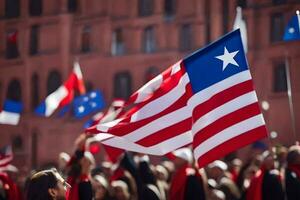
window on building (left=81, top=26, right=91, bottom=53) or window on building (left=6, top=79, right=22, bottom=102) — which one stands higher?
window on building (left=81, top=26, right=91, bottom=53)

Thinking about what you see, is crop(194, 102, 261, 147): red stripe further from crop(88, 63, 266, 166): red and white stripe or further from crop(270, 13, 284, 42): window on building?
crop(270, 13, 284, 42): window on building

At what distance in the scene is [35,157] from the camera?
1938cm

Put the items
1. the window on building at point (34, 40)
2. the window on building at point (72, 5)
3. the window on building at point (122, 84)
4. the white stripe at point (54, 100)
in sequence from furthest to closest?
the window on building at point (34, 40)
the window on building at point (72, 5)
the window on building at point (122, 84)
the white stripe at point (54, 100)

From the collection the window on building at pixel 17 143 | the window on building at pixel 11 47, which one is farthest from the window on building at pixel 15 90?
the window on building at pixel 17 143

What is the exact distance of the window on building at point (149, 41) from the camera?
779 inches

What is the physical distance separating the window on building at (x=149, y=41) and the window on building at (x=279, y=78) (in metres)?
4.69

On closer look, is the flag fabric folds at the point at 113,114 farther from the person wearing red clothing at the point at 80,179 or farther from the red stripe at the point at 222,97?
→ the red stripe at the point at 222,97

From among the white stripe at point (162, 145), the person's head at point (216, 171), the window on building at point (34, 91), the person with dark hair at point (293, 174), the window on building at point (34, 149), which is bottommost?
the window on building at point (34, 149)

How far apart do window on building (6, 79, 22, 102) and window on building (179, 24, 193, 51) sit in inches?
195

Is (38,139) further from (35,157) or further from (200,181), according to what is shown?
(200,181)

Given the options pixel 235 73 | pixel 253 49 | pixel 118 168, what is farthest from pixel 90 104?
pixel 235 73

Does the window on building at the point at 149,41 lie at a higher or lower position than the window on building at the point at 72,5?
lower

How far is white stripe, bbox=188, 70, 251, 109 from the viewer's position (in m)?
4.85

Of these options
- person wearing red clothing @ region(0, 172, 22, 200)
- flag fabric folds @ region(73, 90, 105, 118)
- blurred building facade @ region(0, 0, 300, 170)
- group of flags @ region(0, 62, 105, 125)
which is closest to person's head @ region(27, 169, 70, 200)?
person wearing red clothing @ region(0, 172, 22, 200)
